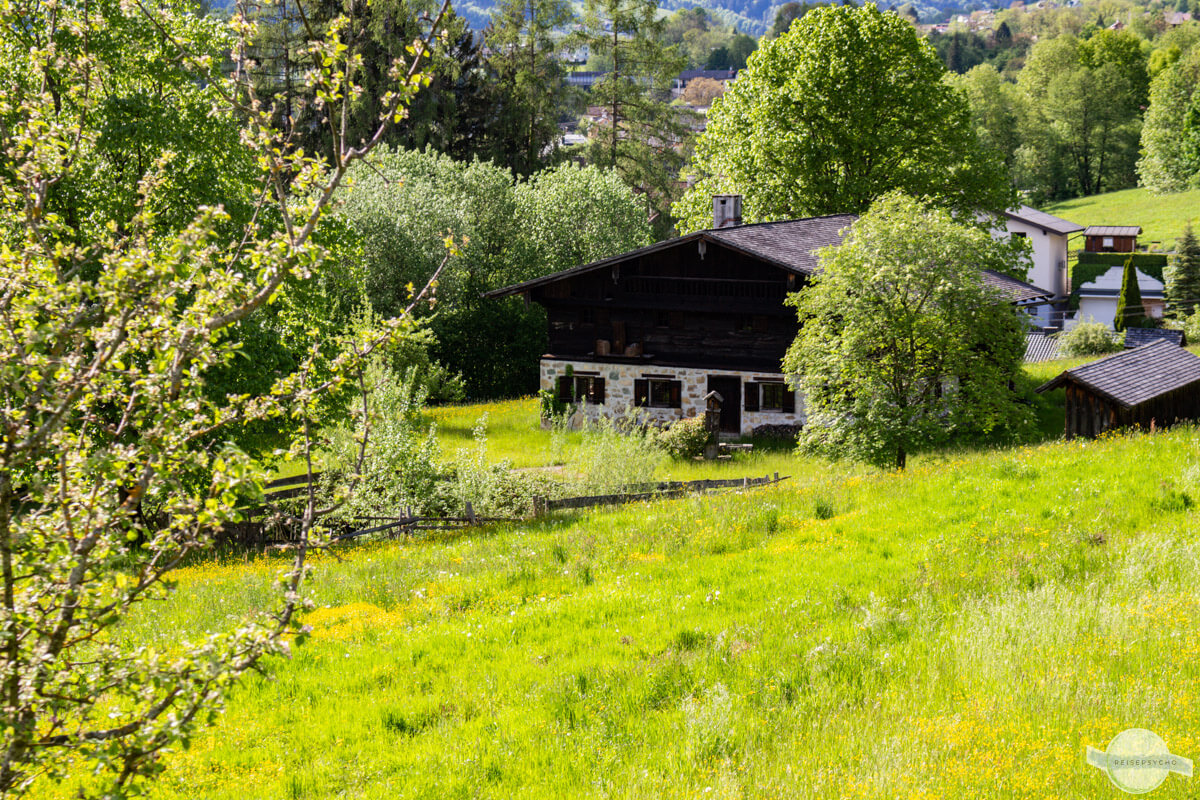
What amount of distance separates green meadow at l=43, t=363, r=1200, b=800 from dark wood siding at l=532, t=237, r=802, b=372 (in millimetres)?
19340

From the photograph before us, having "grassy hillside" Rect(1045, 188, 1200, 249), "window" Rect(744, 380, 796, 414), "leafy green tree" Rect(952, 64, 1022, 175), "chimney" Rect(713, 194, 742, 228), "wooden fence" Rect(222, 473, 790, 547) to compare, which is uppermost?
"leafy green tree" Rect(952, 64, 1022, 175)

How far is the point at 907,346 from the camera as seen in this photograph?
70.3 ft

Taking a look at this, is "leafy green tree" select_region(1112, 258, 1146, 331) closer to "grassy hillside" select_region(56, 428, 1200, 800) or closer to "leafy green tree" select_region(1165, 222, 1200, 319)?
"leafy green tree" select_region(1165, 222, 1200, 319)

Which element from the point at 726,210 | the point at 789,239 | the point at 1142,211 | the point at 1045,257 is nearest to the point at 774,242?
the point at 789,239

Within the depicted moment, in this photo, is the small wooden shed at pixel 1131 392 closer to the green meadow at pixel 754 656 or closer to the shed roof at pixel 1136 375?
the shed roof at pixel 1136 375

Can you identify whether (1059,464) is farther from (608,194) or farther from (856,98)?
(608,194)

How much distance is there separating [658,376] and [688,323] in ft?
7.64

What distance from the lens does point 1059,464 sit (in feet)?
56.0

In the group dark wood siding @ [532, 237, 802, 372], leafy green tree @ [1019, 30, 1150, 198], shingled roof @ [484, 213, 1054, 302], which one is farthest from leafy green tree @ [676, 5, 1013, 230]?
leafy green tree @ [1019, 30, 1150, 198]

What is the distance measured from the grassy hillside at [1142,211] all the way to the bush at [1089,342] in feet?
118

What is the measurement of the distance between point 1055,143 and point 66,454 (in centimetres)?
12310

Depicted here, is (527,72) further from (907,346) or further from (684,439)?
(907,346)

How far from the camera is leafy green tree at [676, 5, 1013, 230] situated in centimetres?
4294

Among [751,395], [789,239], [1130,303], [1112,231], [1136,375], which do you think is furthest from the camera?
[1112,231]
